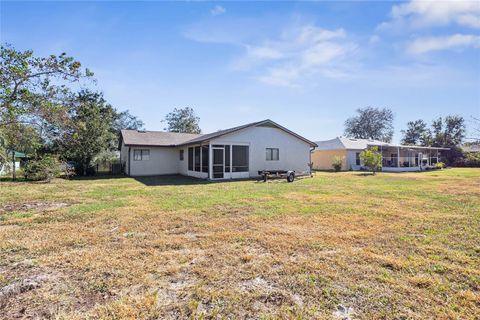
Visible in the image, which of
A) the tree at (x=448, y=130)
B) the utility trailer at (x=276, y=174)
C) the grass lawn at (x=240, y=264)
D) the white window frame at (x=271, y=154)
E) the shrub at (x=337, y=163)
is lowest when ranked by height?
the grass lawn at (x=240, y=264)

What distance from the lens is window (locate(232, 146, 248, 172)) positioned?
1686 centimetres

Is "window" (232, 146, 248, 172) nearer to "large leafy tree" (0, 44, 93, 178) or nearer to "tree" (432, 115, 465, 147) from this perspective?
"large leafy tree" (0, 44, 93, 178)

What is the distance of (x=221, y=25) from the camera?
9.32 meters

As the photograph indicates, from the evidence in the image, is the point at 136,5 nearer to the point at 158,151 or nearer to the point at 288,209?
the point at 288,209

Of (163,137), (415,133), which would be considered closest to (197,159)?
(163,137)

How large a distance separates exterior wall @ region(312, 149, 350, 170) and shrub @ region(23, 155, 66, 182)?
2460cm

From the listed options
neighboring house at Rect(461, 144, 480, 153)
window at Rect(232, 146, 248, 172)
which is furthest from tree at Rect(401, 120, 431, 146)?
window at Rect(232, 146, 248, 172)

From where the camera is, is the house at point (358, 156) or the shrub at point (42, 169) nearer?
the shrub at point (42, 169)

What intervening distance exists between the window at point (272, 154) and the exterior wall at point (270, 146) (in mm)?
218

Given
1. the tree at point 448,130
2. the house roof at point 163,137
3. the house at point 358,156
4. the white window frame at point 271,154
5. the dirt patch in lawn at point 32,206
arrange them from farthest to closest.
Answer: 1. the tree at point 448,130
2. the house at point 358,156
3. the white window frame at point 271,154
4. the house roof at point 163,137
5. the dirt patch in lawn at point 32,206

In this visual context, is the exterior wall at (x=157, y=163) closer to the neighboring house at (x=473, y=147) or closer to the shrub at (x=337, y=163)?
Result: the shrub at (x=337, y=163)

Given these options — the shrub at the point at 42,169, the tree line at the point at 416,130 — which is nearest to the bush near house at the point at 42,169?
the shrub at the point at 42,169

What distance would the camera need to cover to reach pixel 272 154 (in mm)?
18359

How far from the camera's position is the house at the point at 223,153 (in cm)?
1628
